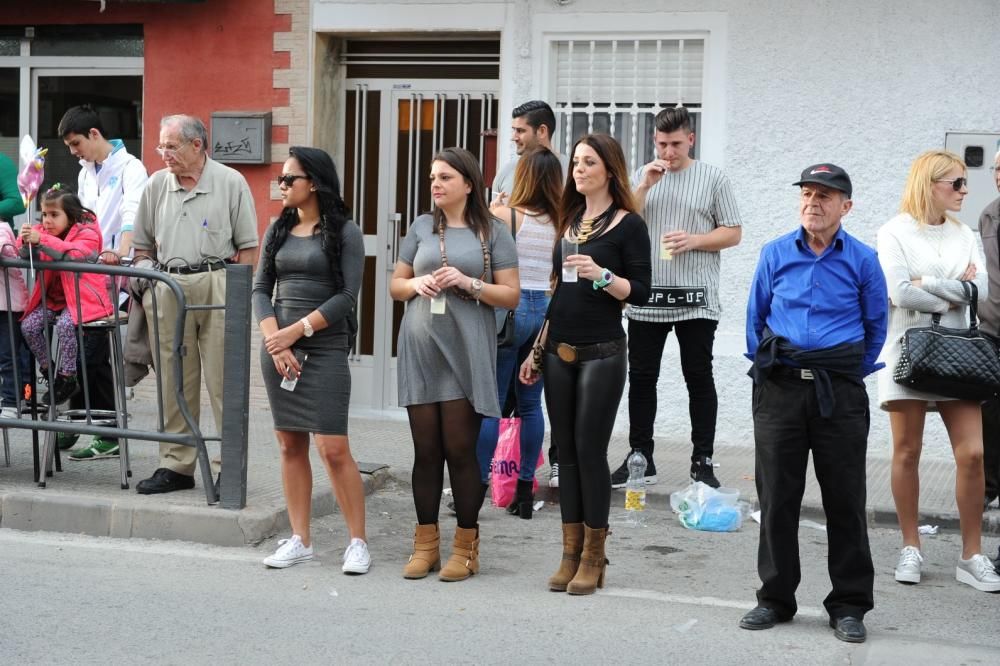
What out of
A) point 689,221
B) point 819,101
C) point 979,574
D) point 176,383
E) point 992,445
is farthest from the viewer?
point 819,101

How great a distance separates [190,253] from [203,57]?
3.92 metres

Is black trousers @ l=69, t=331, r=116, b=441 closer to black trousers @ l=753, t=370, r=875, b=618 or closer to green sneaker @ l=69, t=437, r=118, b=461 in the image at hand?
green sneaker @ l=69, t=437, r=118, b=461

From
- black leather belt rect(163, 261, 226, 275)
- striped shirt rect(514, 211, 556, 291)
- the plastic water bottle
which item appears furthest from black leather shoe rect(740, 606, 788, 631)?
black leather belt rect(163, 261, 226, 275)

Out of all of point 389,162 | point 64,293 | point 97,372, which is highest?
point 389,162

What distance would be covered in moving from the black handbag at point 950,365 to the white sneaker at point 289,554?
2.83 m

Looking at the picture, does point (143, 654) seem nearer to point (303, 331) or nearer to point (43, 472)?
point (303, 331)

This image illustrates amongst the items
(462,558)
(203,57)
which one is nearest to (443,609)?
(462,558)

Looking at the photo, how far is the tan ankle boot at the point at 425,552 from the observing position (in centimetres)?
612

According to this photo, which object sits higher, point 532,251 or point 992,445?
point 532,251

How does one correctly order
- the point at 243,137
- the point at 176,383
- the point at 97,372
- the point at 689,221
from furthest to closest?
the point at 243,137 → the point at 97,372 → the point at 689,221 → the point at 176,383

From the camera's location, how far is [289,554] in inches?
247

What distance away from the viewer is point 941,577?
6.44m

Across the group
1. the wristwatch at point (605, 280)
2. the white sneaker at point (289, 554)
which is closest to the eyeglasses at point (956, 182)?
the wristwatch at point (605, 280)

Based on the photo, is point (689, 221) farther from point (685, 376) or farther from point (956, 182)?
point (956, 182)
